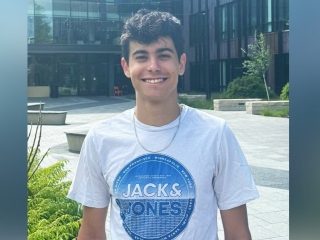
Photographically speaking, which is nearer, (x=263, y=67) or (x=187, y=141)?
(x=187, y=141)

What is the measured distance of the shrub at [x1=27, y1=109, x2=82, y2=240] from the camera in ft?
13.6

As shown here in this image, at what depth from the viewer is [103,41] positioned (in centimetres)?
3672

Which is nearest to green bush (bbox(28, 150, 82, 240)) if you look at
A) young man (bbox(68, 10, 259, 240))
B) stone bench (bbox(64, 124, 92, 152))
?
young man (bbox(68, 10, 259, 240))

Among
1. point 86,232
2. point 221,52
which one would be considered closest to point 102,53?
point 221,52

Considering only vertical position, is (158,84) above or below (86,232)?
above

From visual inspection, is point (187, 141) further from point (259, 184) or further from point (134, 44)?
point (259, 184)

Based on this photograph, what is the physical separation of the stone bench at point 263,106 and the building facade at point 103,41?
9390 mm

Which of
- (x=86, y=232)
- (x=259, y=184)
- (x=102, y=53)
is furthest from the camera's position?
(x=102, y=53)

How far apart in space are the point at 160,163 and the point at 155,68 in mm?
350

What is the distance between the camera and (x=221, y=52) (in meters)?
34.0

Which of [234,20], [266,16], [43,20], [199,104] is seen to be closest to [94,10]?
[43,20]

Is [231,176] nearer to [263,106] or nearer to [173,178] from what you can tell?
[173,178]
